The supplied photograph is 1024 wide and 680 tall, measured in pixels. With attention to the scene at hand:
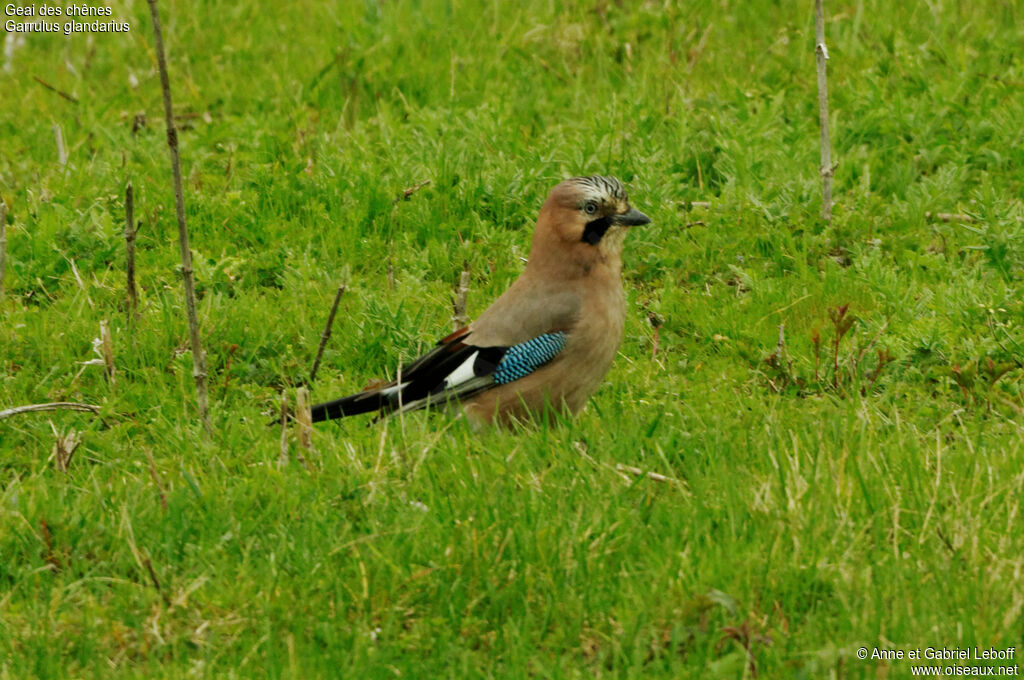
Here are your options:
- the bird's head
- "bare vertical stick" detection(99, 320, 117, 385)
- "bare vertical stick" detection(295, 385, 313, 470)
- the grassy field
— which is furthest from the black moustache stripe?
"bare vertical stick" detection(99, 320, 117, 385)

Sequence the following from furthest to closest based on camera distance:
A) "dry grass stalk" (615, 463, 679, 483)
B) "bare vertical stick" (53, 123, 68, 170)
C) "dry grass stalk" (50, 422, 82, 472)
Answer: "bare vertical stick" (53, 123, 68, 170), "dry grass stalk" (50, 422, 82, 472), "dry grass stalk" (615, 463, 679, 483)

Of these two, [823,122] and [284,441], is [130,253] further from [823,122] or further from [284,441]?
[823,122]

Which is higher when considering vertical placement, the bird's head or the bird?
the bird's head

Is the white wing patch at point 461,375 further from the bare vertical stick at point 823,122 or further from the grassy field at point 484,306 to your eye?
the bare vertical stick at point 823,122

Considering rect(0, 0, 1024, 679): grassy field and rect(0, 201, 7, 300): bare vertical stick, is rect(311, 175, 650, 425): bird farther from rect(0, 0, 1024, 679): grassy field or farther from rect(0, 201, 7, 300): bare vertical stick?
rect(0, 201, 7, 300): bare vertical stick

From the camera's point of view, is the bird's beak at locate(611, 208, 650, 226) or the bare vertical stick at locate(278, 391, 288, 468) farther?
the bird's beak at locate(611, 208, 650, 226)

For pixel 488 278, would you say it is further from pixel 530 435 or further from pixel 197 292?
pixel 530 435

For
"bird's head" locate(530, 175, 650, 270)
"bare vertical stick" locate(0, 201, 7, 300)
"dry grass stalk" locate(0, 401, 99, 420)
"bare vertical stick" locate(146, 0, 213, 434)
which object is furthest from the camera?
"bare vertical stick" locate(0, 201, 7, 300)

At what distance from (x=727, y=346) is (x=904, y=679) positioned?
2.63m

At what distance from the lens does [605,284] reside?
217 inches

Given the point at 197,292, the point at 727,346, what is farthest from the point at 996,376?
the point at 197,292

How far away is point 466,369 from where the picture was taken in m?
5.30

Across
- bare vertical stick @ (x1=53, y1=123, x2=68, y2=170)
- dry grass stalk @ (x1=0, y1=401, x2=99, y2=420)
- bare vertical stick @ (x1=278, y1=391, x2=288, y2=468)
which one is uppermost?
bare vertical stick @ (x1=53, y1=123, x2=68, y2=170)

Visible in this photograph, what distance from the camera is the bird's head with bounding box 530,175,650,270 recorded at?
556 centimetres
